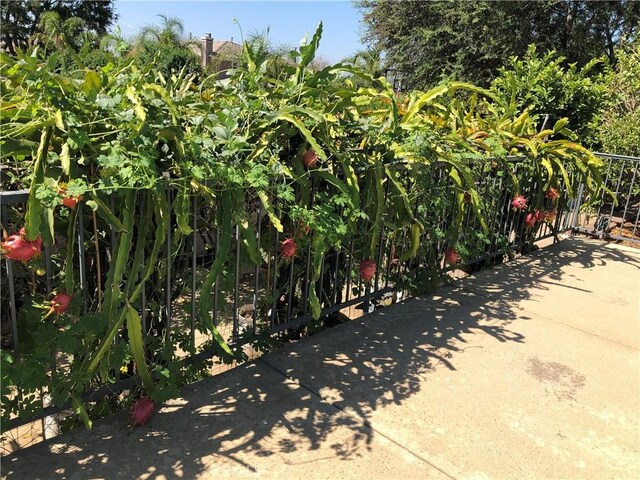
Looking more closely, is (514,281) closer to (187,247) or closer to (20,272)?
(187,247)

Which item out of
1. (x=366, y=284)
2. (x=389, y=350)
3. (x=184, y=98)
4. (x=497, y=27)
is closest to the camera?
(x=184, y=98)

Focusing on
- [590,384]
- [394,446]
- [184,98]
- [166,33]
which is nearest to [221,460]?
[394,446]

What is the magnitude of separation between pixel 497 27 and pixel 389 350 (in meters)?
16.2

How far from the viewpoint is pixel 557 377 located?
3.08 m

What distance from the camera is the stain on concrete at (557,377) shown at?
2.92m

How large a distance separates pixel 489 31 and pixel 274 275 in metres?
16.5

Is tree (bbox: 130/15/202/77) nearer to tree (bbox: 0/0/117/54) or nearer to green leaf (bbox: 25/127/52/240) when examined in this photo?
tree (bbox: 0/0/117/54)

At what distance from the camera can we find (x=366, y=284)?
380 centimetres

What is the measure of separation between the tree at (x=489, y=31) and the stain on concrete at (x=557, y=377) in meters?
13.5

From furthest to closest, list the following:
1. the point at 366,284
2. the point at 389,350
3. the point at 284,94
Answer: the point at 366,284
the point at 389,350
the point at 284,94

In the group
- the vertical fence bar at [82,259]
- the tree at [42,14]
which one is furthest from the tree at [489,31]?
the tree at [42,14]

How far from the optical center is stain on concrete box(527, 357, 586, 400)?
2.92 metres

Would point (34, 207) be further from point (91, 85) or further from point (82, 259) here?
point (91, 85)

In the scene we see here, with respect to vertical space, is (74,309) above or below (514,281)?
above
